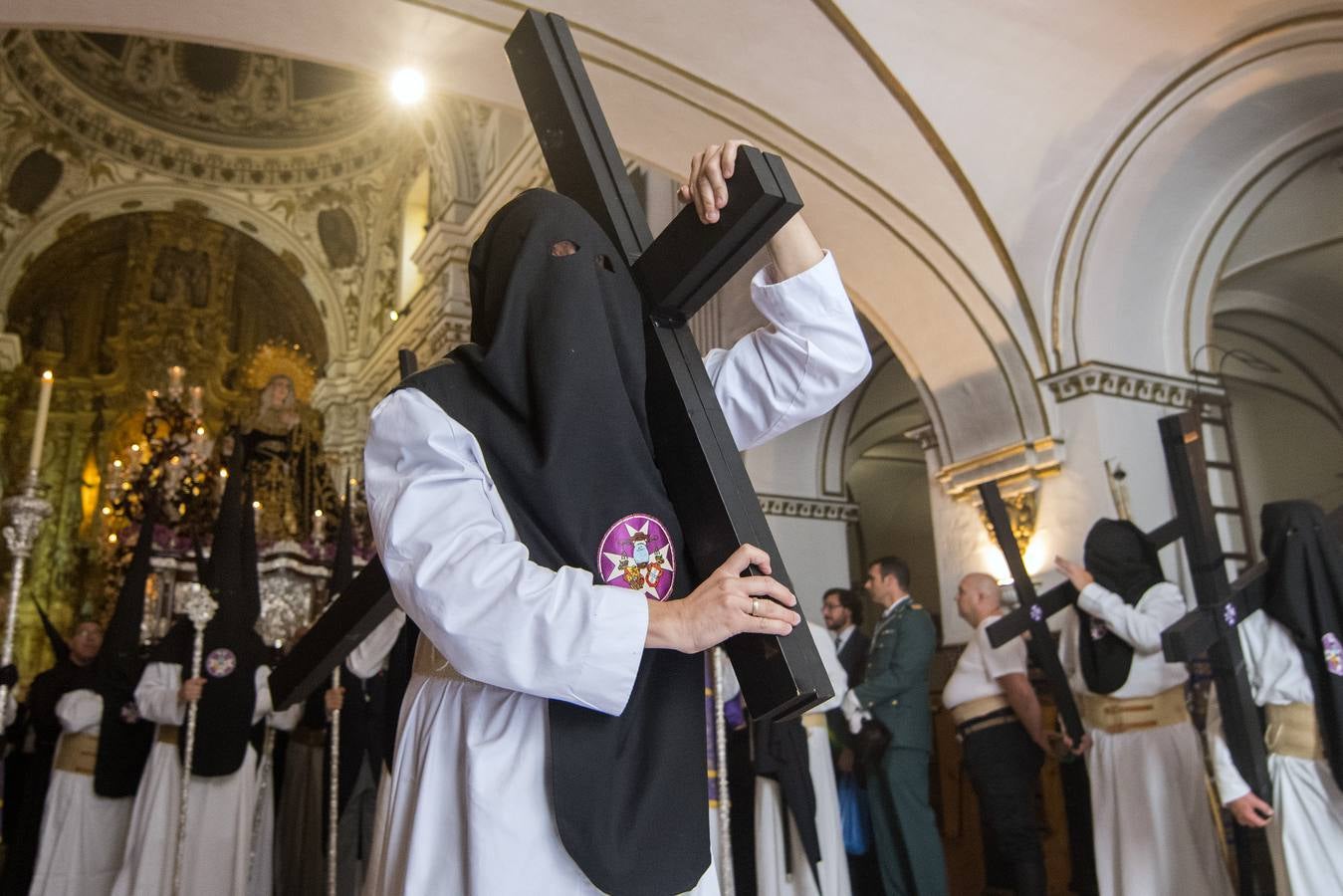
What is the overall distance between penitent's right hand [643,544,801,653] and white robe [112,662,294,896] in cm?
433

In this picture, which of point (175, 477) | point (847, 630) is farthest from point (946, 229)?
point (175, 477)

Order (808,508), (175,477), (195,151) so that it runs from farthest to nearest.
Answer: (195,151), (175,477), (808,508)

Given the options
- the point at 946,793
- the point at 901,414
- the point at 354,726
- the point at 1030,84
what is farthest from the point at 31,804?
the point at 901,414

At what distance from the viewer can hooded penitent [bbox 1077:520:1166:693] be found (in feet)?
14.9

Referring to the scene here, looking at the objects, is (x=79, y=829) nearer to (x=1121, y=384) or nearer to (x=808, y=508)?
(x=808, y=508)

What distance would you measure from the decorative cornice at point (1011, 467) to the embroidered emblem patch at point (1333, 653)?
361 cm

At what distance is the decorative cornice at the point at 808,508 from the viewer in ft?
29.1

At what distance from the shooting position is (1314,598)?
11.6 ft

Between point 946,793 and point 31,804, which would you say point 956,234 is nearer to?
point 946,793

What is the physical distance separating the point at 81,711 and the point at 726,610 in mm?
5199

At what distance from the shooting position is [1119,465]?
6.72 metres

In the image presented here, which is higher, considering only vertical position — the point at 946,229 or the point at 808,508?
the point at 946,229

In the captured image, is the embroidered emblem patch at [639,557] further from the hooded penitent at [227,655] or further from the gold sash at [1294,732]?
the hooded penitent at [227,655]

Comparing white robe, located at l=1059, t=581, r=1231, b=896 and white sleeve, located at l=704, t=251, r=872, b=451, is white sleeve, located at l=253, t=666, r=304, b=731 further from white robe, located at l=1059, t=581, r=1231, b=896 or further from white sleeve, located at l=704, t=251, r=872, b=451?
white sleeve, located at l=704, t=251, r=872, b=451
